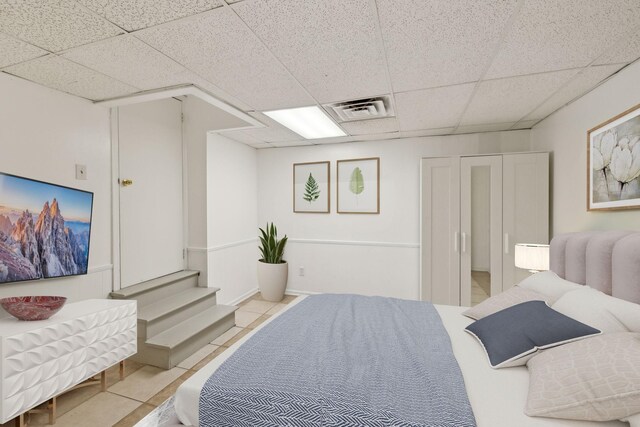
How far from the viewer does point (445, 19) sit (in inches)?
58.8

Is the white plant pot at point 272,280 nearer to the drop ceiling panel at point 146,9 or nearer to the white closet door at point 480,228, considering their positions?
the white closet door at point 480,228

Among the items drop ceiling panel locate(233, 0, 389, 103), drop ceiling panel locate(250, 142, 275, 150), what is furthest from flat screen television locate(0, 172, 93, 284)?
drop ceiling panel locate(250, 142, 275, 150)

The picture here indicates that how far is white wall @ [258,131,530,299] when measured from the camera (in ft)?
13.4

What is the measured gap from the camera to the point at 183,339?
2.72 metres

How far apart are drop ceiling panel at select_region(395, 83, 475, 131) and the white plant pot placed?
2584 mm

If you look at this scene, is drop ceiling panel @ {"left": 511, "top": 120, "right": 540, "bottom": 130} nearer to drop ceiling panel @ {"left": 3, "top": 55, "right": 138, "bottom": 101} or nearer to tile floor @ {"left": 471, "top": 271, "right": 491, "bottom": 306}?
tile floor @ {"left": 471, "top": 271, "right": 491, "bottom": 306}

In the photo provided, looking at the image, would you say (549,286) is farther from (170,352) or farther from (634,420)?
(170,352)

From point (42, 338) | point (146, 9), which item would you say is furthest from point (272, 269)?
point (146, 9)

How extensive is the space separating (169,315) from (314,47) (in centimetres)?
272

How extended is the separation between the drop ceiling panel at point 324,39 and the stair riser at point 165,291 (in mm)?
2542

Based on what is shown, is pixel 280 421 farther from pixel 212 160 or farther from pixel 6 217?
pixel 212 160

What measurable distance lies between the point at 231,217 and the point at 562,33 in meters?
3.77

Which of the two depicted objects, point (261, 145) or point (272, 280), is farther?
point (261, 145)

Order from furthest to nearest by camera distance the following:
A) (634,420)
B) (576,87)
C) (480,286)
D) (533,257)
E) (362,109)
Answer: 1. (480,286)
2. (362,109)
3. (533,257)
4. (576,87)
5. (634,420)
